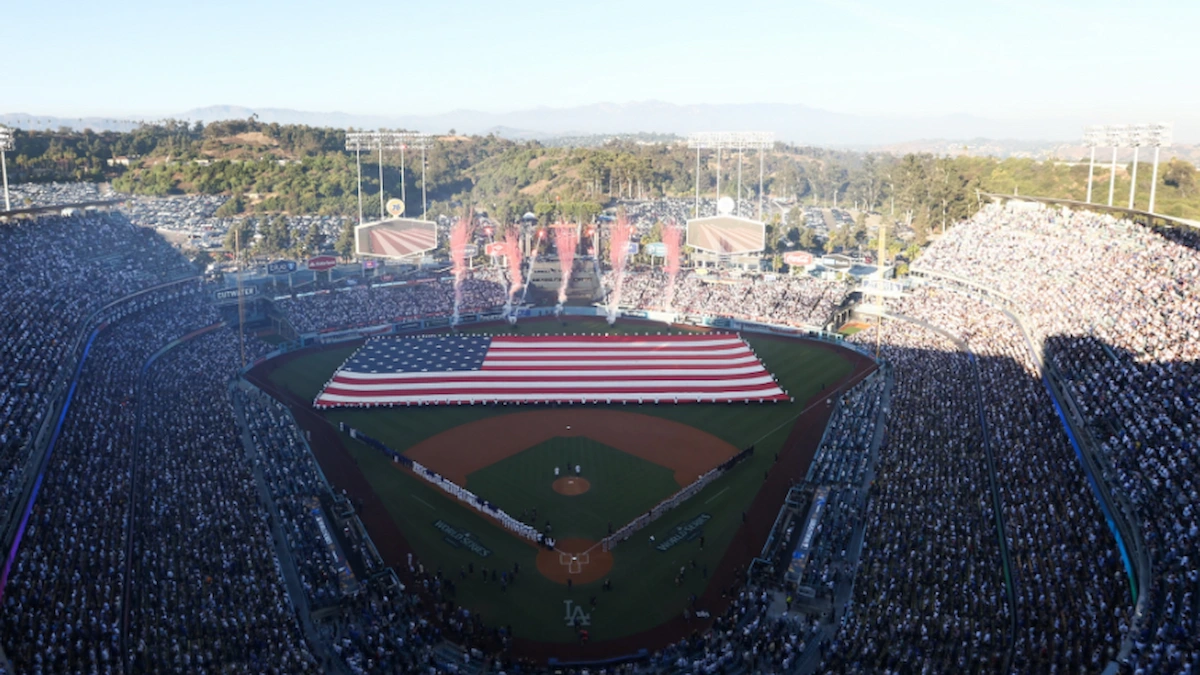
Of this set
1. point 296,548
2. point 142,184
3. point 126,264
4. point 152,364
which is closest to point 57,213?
point 126,264

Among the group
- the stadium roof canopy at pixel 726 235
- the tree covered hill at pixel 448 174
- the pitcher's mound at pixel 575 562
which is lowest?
the pitcher's mound at pixel 575 562

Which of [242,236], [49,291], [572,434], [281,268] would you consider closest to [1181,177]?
[572,434]

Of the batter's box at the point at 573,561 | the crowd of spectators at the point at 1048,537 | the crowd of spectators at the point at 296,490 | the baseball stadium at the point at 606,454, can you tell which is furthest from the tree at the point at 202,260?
the crowd of spectators at the point at 1048,537

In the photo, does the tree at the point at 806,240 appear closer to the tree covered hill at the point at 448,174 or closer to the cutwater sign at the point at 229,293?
the tree covered hill at the point at 448,174

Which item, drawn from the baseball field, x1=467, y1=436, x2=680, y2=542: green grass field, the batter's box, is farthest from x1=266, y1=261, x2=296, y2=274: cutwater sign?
the batter's box

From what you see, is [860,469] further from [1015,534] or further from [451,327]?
[451,327]

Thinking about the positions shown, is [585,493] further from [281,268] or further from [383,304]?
[281,268]

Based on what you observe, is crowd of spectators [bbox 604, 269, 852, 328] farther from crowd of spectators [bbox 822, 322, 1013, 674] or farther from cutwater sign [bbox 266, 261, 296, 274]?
cutwater sign [bbox 266, 261, 296, 274]
